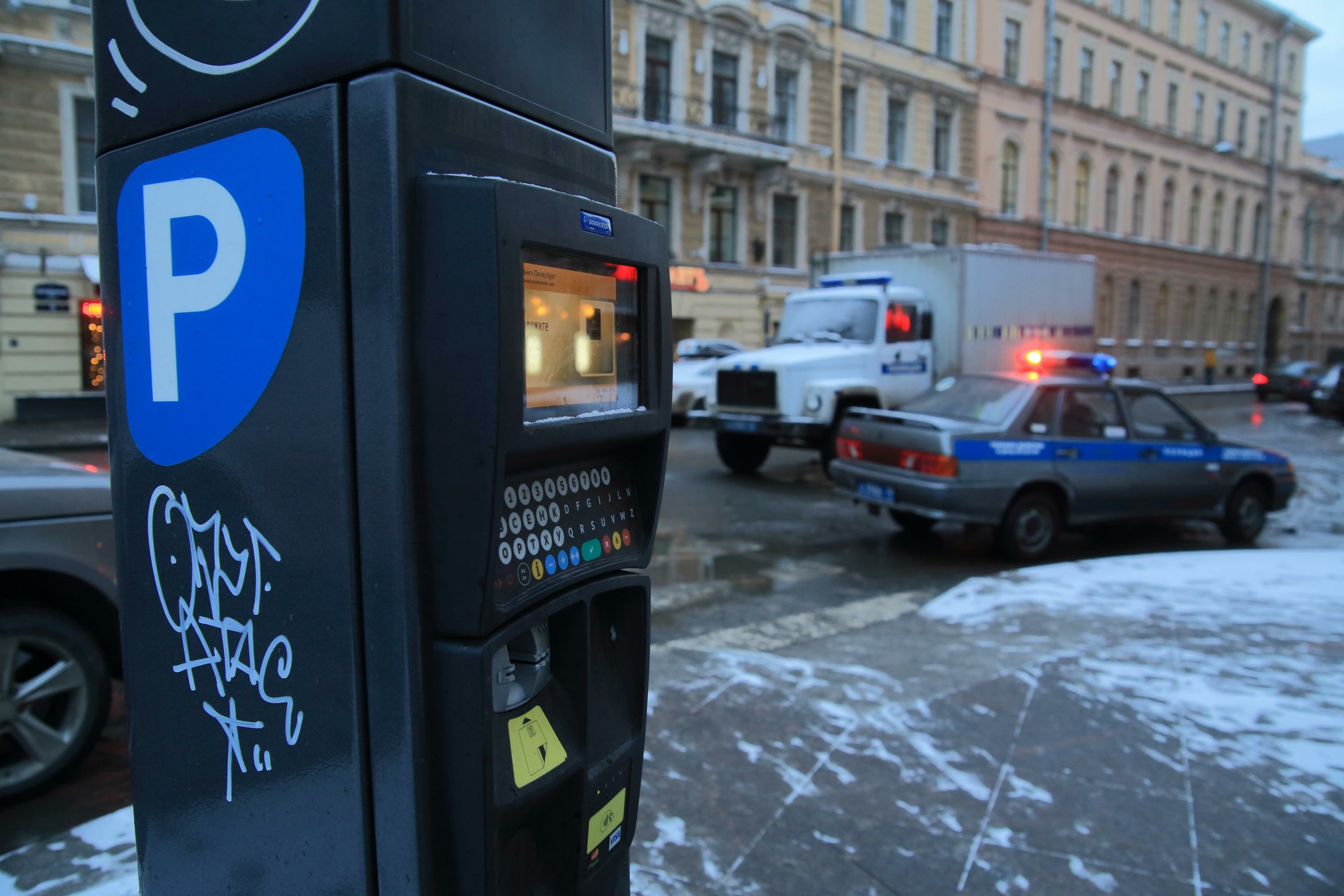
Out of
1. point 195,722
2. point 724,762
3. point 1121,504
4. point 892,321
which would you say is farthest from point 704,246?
point 195,722

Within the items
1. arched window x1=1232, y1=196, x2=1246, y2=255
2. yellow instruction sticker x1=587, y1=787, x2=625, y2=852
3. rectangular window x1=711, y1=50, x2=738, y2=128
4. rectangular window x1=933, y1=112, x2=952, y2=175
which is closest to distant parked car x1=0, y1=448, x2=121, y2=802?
yellow instruction sticker x1=587, y1=787, x2=625, y2=852

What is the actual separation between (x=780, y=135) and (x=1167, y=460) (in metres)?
20.6

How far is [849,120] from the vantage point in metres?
28.6

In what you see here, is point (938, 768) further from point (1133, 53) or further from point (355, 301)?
point (1133, 53)

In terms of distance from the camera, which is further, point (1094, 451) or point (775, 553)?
point (1094, 451)

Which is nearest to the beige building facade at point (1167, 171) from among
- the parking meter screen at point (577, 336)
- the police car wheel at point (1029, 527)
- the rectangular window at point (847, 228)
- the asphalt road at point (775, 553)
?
the rectangular window at point (847, 228)

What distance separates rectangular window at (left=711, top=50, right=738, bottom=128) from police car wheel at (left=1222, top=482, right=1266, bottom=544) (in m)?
19.1

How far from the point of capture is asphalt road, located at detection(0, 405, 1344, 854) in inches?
139

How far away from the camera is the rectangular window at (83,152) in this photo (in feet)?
56.1

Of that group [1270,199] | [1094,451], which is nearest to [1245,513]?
[1094,451]

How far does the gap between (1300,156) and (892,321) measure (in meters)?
51.9

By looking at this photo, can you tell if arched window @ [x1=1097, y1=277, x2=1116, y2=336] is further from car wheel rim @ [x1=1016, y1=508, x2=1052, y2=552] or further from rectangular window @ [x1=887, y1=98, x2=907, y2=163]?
car wheel rim @ [x1=1016, y1=508, x2=1052, y2=552]

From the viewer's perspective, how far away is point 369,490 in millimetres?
1418

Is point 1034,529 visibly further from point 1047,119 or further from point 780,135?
point 1047,119
